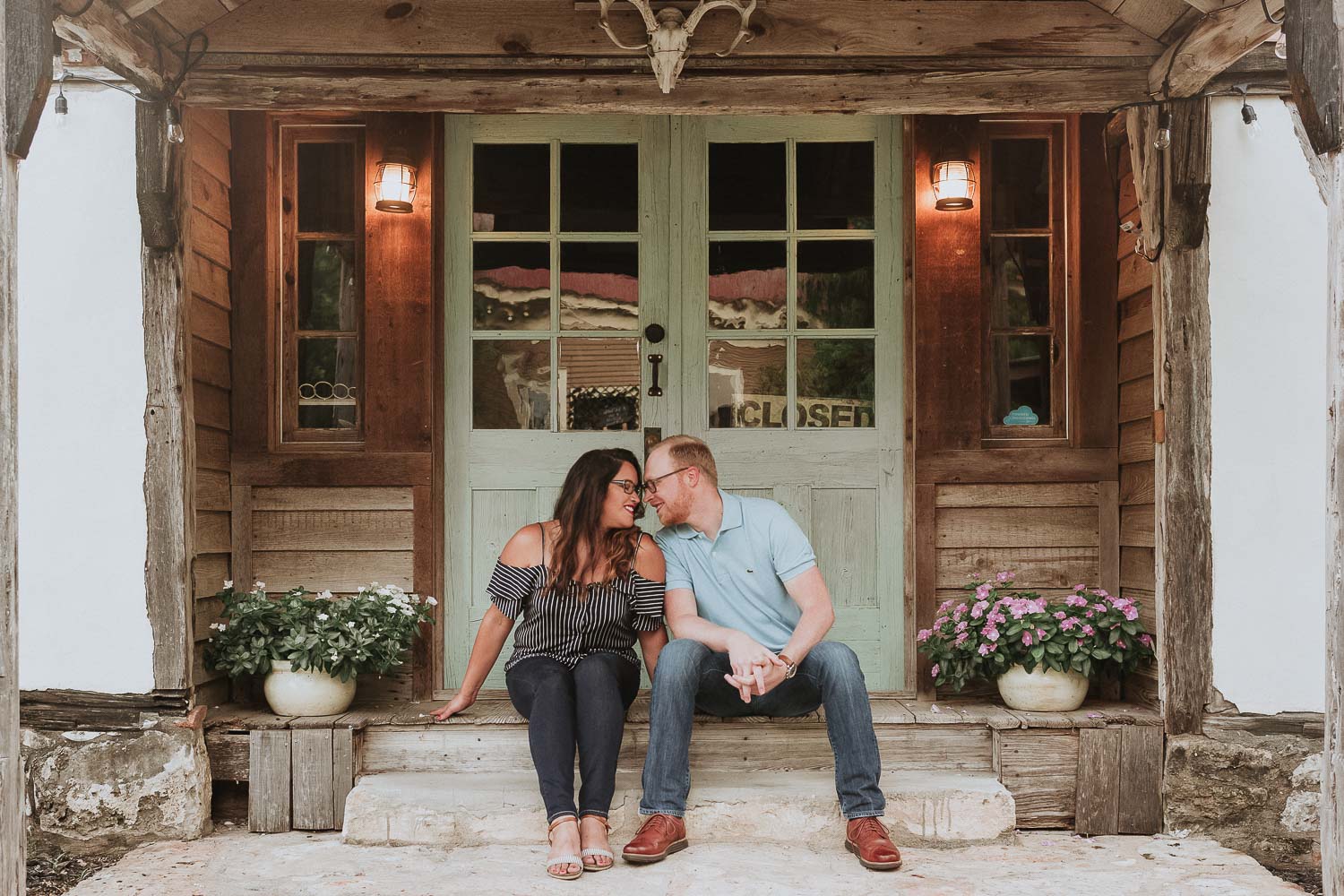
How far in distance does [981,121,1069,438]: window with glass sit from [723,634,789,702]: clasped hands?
160cm

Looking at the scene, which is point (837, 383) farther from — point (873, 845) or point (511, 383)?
point (873, 845)

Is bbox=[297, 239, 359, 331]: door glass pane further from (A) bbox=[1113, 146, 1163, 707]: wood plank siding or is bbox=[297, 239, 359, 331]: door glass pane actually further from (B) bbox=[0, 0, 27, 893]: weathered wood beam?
(A) bbox=[1113, 146, 1163, 707]: wood plank siding

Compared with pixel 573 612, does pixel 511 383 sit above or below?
above

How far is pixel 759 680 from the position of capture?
120 inches

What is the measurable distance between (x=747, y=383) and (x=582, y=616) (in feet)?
4.41

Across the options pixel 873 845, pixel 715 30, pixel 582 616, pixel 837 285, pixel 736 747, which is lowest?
pixel 873 845

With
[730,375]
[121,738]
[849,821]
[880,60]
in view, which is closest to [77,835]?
Result: [121,738]

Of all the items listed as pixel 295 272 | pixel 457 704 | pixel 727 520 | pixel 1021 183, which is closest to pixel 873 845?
pixel 727 520

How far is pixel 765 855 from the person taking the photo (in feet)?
10.3

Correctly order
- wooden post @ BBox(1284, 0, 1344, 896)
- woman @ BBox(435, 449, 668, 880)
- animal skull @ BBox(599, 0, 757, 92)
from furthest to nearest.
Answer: animal skull @ BBox(599, 0, 757, 92)
woman @ BBox(435, 449, 668, 880)
wooden post @ BBox(1284, 0, 1344, 896)

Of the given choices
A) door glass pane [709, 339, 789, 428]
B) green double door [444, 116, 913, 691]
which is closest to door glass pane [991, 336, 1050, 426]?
green double door [444, 116, 913, 691]

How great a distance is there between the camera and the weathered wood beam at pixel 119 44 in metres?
3.00

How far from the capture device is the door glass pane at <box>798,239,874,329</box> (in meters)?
4.28

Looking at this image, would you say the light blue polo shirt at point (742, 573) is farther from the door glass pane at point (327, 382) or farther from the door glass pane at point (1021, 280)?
the door glass pane at point (327, 382)
